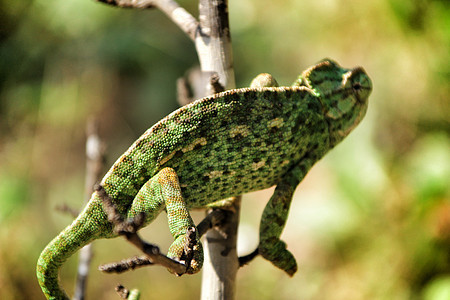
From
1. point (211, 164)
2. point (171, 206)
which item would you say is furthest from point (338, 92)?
point (171, 206)

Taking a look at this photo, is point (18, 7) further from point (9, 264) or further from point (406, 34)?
point (406, 34)

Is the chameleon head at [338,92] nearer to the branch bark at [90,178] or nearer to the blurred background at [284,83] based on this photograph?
the branch bark at [90,178]

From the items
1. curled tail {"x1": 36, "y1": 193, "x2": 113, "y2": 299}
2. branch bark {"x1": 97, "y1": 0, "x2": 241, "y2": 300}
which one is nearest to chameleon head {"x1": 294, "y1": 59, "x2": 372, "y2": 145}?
branch bark {"x1": 97, "y1": 0, "x2": 241, "y2": 300}

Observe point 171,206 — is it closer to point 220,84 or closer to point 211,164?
point 211,164

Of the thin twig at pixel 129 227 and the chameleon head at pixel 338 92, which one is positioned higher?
the chameleon head at pixel 338 92

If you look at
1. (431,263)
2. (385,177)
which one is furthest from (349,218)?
(431,263)

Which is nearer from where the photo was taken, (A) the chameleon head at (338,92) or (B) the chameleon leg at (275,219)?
(B) the chameleon leg at (275,219)

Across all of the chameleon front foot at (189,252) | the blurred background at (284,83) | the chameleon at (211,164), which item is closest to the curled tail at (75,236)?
the chameleon at (211,164)

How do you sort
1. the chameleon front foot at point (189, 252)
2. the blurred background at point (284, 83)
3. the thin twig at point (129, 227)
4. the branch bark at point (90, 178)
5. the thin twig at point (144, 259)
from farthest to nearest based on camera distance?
the blurred background at point (284, 83)
the branch bark at point (90, 178)
the chameleon front foot at point (189, 252)
the thin twig at point (144, 259)
the thin twig at point (129, 227)
